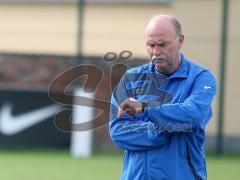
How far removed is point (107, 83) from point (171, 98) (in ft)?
24.9

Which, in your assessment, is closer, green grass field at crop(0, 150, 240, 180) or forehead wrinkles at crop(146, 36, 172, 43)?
forehead wrinkles at crop(146, 36, 172, 43)

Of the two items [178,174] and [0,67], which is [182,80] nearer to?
[178,174]

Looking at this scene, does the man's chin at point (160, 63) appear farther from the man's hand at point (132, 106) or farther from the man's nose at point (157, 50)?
the man's hand at point (132, 106)

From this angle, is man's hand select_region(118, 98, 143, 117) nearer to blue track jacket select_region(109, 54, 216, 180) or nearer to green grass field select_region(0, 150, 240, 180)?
blue track jacket select_region(109, 54, 216, 180)

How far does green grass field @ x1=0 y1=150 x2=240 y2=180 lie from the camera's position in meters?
10.0

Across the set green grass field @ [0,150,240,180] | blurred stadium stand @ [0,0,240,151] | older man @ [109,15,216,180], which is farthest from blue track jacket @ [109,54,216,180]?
blurred stadium stand @ [0,0,240,151]

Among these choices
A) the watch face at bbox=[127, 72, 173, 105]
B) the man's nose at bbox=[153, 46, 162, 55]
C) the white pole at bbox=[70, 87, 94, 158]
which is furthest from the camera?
the white pole at bbox=[70, 87, 94, 158]

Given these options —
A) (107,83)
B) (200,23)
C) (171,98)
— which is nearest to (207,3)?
(200,23)

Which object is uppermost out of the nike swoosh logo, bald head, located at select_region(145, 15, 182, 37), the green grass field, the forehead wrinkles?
bald head, located at select_region(145, 15, 182, 37)

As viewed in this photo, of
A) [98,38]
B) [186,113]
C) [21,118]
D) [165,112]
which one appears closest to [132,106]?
[165,112]

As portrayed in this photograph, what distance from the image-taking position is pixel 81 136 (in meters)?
12.7

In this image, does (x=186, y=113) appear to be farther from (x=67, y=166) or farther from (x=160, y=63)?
(x=67, y=166)

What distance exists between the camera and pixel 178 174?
378 centimetres

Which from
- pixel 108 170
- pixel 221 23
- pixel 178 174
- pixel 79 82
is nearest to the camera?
pixel 178 174
